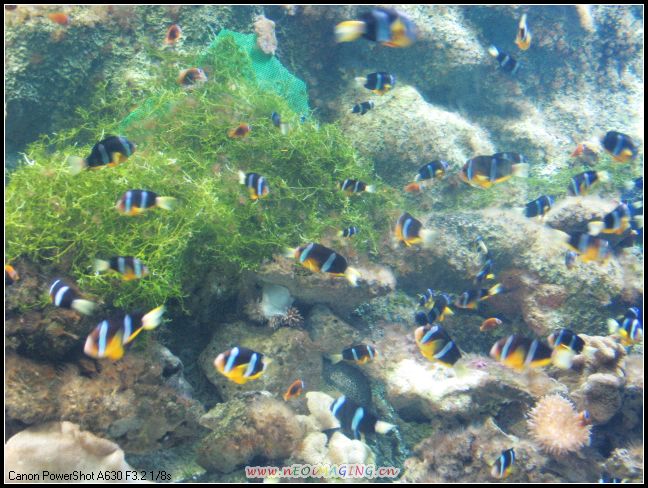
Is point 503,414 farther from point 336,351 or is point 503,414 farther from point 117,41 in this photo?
point 117,41

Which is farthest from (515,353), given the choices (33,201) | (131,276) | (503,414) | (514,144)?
(514,144)

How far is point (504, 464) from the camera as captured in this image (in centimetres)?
417

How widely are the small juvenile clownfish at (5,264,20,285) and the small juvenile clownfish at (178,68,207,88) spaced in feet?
12.4

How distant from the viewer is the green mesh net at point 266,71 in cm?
707

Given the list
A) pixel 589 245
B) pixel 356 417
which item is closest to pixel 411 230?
pixel 589 245

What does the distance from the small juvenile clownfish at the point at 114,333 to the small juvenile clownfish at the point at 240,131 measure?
3128mm

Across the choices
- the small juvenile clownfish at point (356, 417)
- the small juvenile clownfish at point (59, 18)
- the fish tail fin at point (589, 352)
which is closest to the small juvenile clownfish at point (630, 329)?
the fish tail fin at point (589, 352)

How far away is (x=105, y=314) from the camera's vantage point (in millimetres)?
3953

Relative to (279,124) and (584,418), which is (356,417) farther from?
(279,124)

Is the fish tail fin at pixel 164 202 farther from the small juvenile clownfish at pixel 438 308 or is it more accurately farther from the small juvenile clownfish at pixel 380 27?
the small juvenile clownfish at pixel 438 308

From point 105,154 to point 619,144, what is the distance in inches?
259

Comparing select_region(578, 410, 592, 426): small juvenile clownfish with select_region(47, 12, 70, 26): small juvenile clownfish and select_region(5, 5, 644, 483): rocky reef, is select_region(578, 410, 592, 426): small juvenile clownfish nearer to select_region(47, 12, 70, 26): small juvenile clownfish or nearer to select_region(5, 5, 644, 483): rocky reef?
select_region(5, 5, 644, 483): rocky reef

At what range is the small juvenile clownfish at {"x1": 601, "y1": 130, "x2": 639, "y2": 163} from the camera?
5574 millimetres

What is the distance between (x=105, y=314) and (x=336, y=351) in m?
3.11
